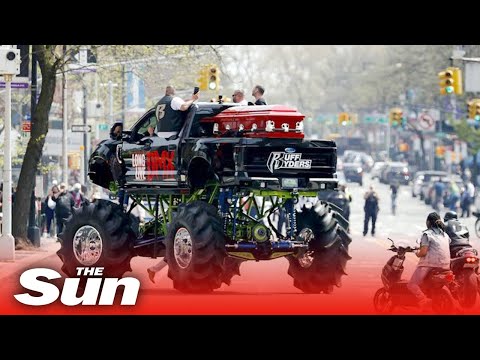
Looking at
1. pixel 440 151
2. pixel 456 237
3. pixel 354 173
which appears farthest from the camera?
pixel 440 151

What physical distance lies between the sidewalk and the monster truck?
416 centimetres

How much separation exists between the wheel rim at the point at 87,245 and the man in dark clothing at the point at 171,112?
6.88 feet

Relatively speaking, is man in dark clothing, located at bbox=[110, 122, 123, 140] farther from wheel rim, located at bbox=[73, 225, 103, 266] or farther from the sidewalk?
the sidewalk

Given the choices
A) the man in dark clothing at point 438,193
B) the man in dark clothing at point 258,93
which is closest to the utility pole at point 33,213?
the man in dark clothing at point 258,93

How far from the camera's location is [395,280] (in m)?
20.1

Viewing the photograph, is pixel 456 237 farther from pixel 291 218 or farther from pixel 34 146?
pixel 34 146

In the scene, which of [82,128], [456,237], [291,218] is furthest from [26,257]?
[82,128]

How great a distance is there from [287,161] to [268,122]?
68cm

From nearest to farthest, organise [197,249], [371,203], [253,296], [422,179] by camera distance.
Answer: [197,249] < [253,296] < [371,203] < [422,179]

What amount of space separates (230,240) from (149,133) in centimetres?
299

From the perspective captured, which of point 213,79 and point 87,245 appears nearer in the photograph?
point 87,245

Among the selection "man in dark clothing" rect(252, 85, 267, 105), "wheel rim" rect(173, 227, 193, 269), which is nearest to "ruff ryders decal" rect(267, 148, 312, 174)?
"man in dark clothing" rect(252, 85, 267, 105)

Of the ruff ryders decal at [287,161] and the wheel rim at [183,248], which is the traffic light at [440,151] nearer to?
the ruff ryders decal at [287,161]

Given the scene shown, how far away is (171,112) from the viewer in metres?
24.5
